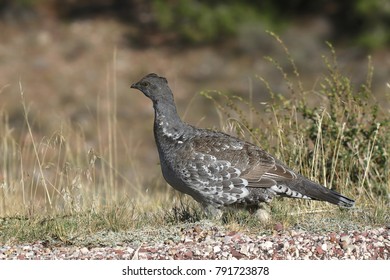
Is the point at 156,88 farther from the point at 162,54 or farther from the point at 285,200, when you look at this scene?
the point at 162,54

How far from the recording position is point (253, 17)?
28.5 meters

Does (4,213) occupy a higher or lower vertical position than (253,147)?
lower

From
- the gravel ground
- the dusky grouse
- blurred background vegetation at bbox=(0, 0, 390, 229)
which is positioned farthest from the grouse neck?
blurred background vegetation at bbox=(0, 0, 390, 229)

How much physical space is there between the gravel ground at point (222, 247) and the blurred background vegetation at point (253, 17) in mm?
20394

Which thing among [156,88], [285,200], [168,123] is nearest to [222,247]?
[168,123]

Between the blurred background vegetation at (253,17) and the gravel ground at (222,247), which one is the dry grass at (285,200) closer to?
the gravel ground at (222,247)

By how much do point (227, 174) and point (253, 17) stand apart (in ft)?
68.3

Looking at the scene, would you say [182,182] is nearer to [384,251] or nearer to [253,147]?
[253,147]

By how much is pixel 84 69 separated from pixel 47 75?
1.15 m

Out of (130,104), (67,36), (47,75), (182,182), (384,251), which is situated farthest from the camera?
(67,36)

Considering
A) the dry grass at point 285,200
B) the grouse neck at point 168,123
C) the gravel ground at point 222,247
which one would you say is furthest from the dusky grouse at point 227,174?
the gravel ground at point 222,247

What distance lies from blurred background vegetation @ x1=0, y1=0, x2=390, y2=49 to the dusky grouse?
63.2 ft

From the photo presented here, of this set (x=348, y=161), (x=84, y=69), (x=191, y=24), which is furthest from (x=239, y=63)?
(x=348, y=161)

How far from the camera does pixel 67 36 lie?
2939cm
